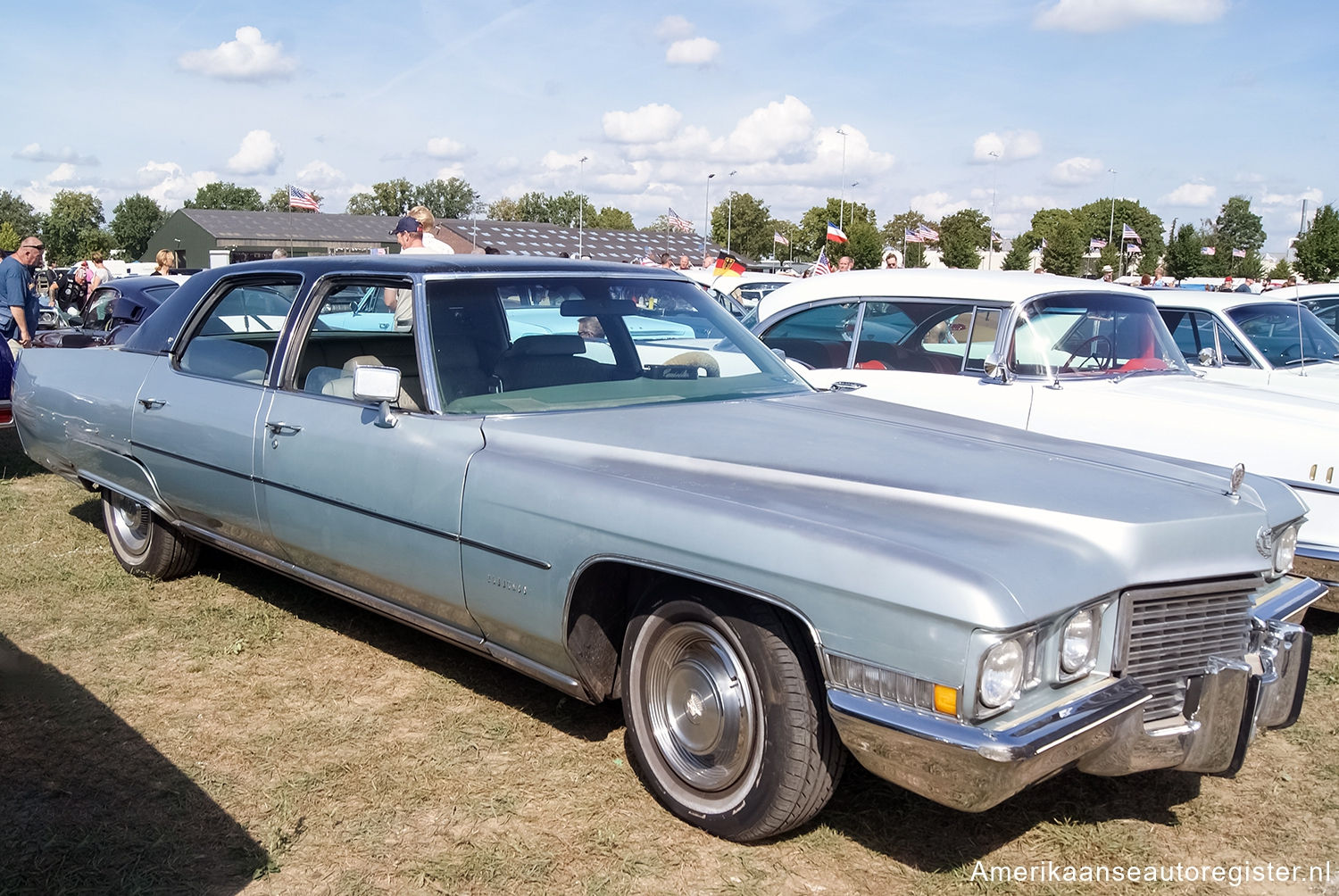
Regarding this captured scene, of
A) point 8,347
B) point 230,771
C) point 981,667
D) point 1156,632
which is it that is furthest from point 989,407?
point 8,347

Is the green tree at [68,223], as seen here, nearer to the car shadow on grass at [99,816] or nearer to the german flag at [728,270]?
the german flag at [728,270]

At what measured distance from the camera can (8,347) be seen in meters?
8.11

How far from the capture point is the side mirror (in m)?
5.49

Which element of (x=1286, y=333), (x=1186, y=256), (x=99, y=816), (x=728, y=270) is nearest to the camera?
(x=99, y=816)

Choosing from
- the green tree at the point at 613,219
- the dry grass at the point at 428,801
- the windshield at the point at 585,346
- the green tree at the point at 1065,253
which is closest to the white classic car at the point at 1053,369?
the windshield at the point at 585,346

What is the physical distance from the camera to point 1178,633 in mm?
2686

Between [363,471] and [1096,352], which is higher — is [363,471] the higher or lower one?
the lower one

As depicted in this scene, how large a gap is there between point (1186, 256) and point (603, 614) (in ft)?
204

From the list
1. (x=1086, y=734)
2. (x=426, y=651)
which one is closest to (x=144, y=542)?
(x=426, y=651)

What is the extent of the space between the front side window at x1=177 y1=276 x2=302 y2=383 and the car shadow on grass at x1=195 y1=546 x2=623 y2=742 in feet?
3.67

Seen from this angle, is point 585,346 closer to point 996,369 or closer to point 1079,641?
point 1079,641

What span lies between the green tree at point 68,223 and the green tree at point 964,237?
75428mm

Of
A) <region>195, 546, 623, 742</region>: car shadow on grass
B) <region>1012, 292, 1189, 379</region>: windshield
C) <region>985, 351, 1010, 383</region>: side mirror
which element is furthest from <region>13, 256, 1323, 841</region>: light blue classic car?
<region>1012, 292, 1189, 379</region>: windshield

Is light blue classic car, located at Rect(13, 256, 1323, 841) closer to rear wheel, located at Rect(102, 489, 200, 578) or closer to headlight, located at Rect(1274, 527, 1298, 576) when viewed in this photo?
headlight, located at Rect(1274, 527, 1298, 576)
